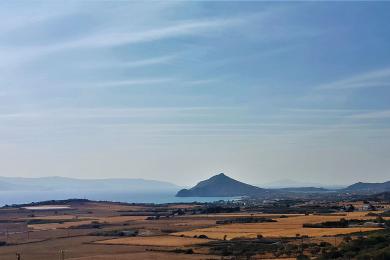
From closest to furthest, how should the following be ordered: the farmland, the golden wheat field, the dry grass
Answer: the farmland, the dry grass, the golden wheat field

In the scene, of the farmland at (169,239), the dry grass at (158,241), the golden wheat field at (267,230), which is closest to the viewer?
the farmland at (169,239)

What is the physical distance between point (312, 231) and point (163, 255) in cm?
1784

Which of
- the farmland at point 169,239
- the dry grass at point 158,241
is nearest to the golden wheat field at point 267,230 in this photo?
the farmland at point 169,239

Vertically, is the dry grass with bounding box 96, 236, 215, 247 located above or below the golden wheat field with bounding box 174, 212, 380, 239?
below

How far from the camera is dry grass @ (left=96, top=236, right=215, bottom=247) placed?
161 ft

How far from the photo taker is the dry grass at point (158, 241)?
161 feet

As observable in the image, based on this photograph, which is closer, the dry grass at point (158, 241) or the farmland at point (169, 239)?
the farmland at point (169, 239)

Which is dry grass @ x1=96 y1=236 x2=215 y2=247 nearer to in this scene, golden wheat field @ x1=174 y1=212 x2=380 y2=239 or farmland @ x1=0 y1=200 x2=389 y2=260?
farmland @ x1=0 y1=200 x2=389 y2=260

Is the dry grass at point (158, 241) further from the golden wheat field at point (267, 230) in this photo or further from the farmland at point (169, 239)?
the golden wheat field at point (267, 230)

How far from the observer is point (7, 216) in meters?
92.1

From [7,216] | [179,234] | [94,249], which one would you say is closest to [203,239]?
[179,234]

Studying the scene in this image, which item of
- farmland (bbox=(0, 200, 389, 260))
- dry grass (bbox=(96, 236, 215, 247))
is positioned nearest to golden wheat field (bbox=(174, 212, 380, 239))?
farmland (bbox=(0, 200, 389, 260))

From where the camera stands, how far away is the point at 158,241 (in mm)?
51531

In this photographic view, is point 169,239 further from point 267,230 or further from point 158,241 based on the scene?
point 267,230
